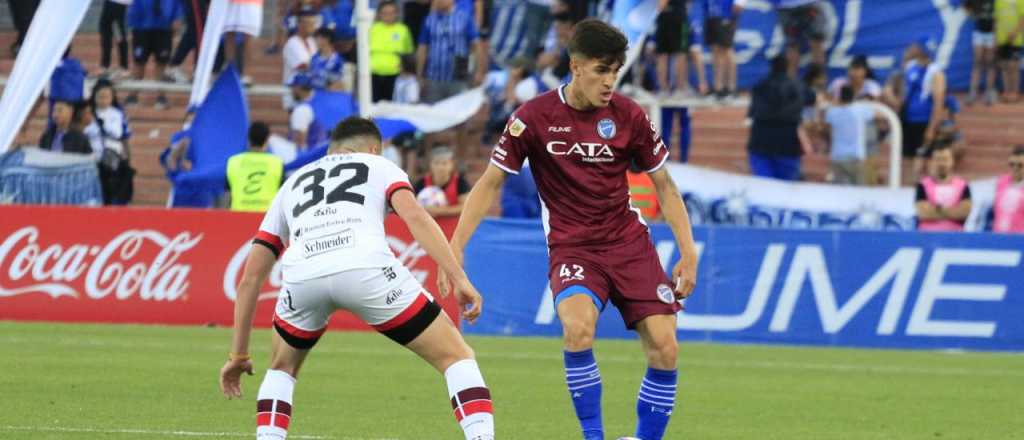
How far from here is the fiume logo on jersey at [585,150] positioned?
9.09m

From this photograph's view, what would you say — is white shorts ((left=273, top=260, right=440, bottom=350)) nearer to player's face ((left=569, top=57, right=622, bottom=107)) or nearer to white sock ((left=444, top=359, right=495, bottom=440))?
white sock ((left=444, top=359, right=495, bottom=440))

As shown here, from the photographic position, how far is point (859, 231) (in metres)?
17.9

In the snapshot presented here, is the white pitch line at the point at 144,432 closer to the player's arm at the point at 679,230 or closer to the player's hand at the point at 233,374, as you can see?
the player's hand at the point at 233,374

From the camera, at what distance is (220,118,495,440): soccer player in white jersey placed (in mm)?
7840

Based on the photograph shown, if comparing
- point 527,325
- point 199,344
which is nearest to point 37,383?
point 199,344

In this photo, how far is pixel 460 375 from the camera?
802 cm

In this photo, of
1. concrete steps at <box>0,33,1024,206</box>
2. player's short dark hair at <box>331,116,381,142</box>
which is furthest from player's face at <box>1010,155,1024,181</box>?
player's short dark hair at <box>331,116,381,142</box>

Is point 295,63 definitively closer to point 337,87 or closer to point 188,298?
point 337,87

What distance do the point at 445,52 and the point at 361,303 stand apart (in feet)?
51.2

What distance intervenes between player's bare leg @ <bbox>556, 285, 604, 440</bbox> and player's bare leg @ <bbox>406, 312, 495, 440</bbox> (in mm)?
982

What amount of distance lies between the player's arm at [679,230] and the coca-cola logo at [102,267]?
32.2ft

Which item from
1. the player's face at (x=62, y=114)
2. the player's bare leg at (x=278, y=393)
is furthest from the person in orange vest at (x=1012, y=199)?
the player's bare leg at (x=278, y=393)

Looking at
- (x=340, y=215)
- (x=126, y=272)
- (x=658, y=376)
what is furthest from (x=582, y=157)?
(x=126, y=272)

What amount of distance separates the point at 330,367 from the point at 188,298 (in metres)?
4.27
